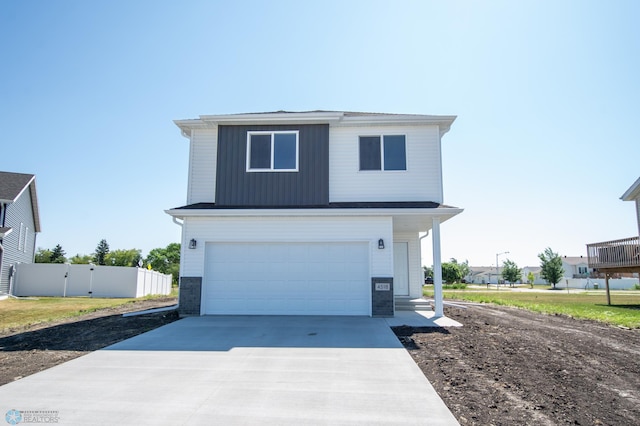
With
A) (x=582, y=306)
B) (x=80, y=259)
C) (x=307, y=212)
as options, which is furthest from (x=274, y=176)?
(x=80, y=259)

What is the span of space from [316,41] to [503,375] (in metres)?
9.70

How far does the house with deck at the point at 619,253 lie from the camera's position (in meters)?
18.1

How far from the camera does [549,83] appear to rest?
12.1 metres

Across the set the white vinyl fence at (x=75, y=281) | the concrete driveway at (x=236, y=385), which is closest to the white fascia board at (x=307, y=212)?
the concrete driveway at (x=236, y=385)

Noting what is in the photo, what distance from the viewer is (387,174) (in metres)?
12.0

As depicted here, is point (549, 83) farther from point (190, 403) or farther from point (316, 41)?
point (190, 403)

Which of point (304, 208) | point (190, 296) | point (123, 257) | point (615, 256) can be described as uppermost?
point (304, 208)

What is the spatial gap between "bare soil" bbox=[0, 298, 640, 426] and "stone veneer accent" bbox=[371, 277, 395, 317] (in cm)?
159

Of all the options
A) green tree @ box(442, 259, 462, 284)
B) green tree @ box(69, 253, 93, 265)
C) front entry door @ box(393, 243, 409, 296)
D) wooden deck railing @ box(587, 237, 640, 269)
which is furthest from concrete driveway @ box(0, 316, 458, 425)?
green tree @ box(442, 259, 462, 284)

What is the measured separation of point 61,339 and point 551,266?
164ft

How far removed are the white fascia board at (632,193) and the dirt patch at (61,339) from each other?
18841 mm

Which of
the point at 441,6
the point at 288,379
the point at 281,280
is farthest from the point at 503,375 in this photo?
the point at 441,6

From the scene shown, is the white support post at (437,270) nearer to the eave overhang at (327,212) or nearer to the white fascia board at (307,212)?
the eave overhang at (327,212)

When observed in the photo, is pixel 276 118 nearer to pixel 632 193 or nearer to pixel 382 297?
pixel 382 297
